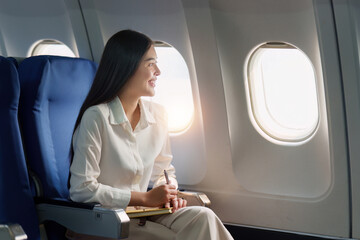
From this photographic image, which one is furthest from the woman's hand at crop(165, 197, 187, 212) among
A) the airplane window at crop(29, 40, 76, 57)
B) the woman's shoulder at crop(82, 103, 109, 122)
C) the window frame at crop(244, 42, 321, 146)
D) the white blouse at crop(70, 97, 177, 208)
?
the airplane window at crop(29, 40, 76, 57)

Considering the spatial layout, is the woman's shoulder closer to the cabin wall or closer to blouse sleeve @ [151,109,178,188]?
blouse sleeve @ [151,109,178,188]

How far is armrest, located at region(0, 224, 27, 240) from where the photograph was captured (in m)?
2.84

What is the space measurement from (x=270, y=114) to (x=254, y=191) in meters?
0.52

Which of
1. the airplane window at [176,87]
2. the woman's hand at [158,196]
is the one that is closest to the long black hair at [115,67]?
the woman's hand at [158,196]

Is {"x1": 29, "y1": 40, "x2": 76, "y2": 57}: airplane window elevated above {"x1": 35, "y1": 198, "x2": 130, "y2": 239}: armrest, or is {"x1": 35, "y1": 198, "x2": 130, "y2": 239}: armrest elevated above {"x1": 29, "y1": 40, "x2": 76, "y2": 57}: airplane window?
{"x1": 29, "y1": 40, "x2": 76, "y2": 57}: airplane window

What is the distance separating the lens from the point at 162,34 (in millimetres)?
4180

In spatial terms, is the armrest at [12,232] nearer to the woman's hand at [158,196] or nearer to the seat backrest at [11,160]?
the seat backrest at [11,160]

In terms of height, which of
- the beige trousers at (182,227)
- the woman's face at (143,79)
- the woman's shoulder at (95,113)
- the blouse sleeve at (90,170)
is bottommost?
the beige trousers at (182,227)

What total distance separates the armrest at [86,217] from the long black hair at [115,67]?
1.39ft

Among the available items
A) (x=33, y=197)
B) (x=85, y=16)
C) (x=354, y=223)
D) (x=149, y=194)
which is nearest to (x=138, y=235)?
(x=149, y=194)

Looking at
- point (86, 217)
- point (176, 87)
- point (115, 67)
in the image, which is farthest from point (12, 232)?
point (176, 87)

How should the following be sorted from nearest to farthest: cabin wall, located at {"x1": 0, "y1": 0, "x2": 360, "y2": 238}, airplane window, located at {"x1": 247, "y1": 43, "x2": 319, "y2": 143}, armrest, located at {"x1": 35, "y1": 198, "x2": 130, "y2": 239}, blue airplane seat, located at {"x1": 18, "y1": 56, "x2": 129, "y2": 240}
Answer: armrest, located at {"x1": 35, "y1": 198, "x2": 130, "y2": 239}, blue airplane seat, located at {"x1": 18, "y1": 56, "x2": 129, "y2": 240}, cabin wall, located at {"x1": 0, "y1": 0, "x2": 360, "y2": 238}, airplane window, located at {"x1": 247, "y1": 43, "x2": 319, "y2": 143}

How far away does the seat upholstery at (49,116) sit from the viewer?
3.38 m

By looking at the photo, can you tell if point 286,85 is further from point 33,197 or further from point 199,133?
point 33,197
